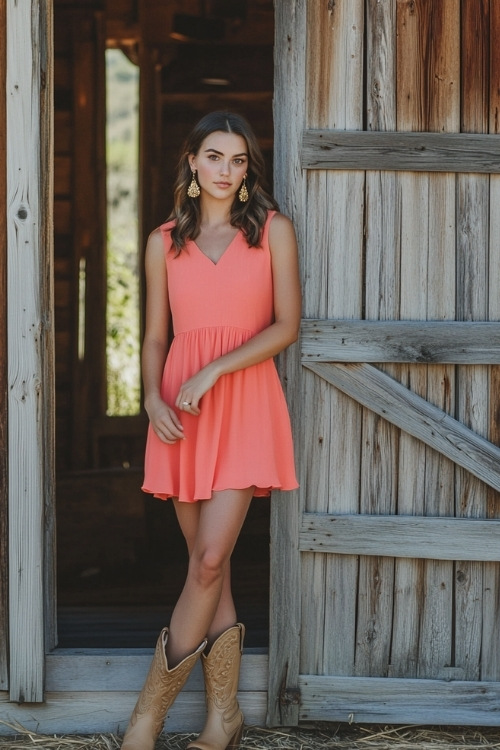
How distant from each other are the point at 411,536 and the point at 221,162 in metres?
1.39

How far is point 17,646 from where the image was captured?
3574 mm

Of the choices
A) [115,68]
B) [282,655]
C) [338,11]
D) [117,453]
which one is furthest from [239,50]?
[115,68]

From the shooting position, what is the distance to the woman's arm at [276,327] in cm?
315

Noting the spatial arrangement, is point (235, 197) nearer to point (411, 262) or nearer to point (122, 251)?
point (411, 262)

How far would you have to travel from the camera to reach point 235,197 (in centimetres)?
338

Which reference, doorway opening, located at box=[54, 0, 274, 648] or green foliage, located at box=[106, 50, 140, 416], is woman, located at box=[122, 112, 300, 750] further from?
green foliage, located at box=[106, 50, 140, 416]

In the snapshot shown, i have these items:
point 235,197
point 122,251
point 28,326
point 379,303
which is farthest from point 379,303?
point 122,251

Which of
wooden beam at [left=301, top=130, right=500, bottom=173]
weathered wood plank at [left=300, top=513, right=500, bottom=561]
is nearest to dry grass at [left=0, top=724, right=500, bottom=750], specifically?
weathered wood plank at [left=300, top=513, right=500, bottom=561]

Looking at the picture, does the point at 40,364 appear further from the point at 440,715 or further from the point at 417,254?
the point at 440,715

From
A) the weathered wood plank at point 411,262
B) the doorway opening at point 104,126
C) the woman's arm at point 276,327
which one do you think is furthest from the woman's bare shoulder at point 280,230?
the doorway opening at point 104,126

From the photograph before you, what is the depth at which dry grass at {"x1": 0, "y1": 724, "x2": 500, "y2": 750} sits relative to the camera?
3.52 meters

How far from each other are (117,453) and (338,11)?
4458mm

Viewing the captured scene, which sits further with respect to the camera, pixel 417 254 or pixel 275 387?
pixel 417 254

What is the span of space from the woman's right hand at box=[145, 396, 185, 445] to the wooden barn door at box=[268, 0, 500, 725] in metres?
0.53
